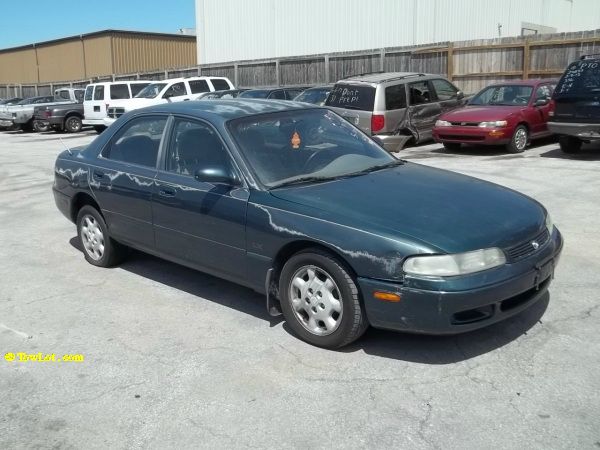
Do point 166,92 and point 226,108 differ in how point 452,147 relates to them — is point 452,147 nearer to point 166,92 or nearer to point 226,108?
point 226,108

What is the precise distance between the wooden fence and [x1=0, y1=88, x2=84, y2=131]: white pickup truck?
7.87m

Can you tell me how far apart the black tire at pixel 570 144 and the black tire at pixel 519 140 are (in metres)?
0.76

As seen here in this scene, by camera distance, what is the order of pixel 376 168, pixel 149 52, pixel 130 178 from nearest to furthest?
1. pixel 376 168
2. pixel 130 178
3. pixel 149 52

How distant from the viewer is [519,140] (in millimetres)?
12586

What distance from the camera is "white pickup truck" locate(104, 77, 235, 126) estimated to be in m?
20.9

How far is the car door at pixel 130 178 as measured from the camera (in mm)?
5203

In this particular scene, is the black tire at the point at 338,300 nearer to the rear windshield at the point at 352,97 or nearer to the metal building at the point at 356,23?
the rear windshield at the point at 352,97

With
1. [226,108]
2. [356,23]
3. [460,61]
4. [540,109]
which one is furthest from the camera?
[356,23]

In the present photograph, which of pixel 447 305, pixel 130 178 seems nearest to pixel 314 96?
pixel 130 178

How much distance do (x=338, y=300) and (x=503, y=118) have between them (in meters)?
9.51

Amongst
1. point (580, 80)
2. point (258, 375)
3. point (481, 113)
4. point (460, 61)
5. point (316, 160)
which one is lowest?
point (258, 375)

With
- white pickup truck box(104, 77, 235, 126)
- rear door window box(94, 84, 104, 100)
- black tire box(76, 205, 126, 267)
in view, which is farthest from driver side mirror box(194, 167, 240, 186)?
rear door window box(94, 84, 104, 100)

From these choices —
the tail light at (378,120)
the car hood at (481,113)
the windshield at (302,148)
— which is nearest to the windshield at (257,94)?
the tail light at (378,120)

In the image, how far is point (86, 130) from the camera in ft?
89.2
